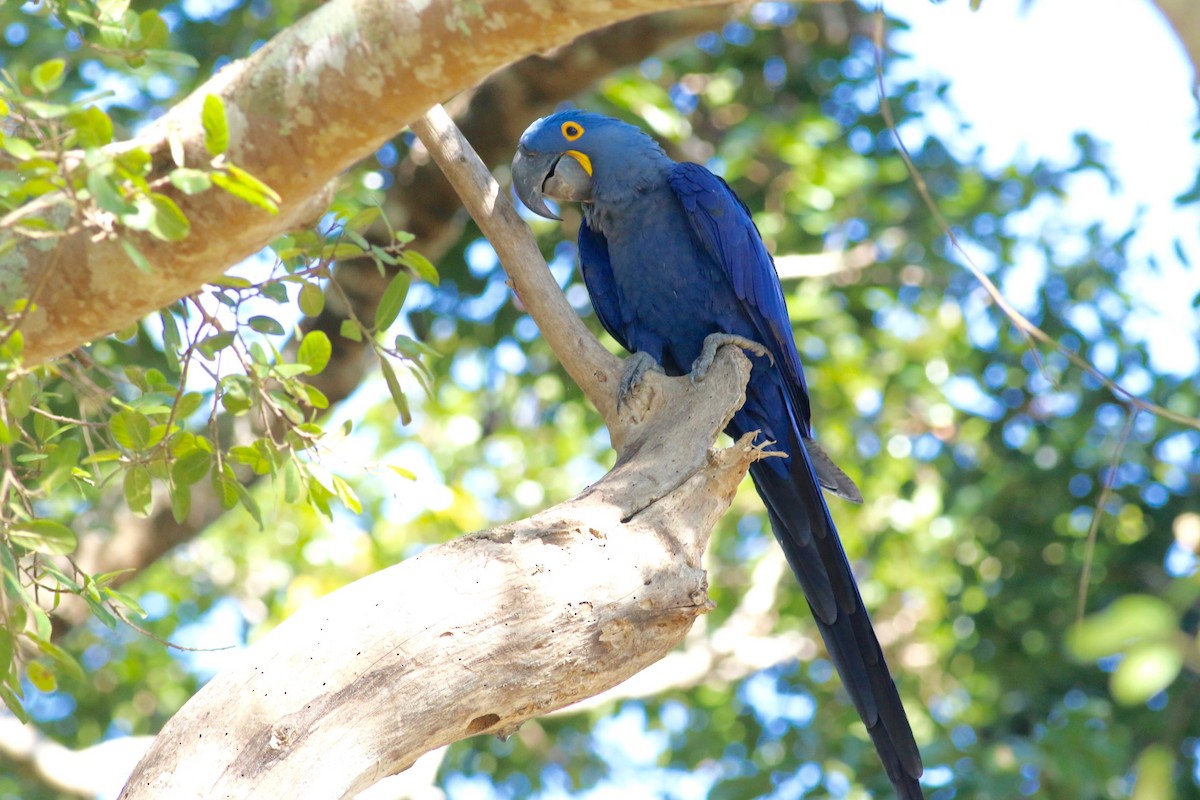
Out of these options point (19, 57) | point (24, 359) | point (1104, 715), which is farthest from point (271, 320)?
point (1104, 715)

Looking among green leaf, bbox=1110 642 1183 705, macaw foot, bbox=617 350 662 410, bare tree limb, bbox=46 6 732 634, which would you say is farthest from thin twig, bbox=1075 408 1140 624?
bare tree limb, bbox=46 6 732 634

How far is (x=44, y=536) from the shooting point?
161 cm

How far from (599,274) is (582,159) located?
35 cm

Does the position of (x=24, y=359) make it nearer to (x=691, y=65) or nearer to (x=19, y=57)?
(x=19, y=57)

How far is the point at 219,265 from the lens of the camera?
1.58 m

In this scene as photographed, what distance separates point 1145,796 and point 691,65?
4445mm

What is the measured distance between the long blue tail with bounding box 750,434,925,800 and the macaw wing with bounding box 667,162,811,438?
0.83 ft

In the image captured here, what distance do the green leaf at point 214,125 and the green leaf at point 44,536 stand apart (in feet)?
2.04

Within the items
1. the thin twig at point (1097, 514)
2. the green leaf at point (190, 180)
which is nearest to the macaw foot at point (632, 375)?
the thin twig at point (1097, 514)

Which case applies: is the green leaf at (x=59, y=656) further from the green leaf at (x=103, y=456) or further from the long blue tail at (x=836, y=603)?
the long blue tail at (x=836, y=603)

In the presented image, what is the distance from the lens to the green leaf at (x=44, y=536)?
5.24 feet

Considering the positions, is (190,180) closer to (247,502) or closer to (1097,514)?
(247,502)

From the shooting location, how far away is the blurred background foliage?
4082 mm

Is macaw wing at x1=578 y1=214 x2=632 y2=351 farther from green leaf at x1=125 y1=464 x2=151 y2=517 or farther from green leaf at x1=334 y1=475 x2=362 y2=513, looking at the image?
green leaf at x1=125 y1=464 x2=151 y2=517
